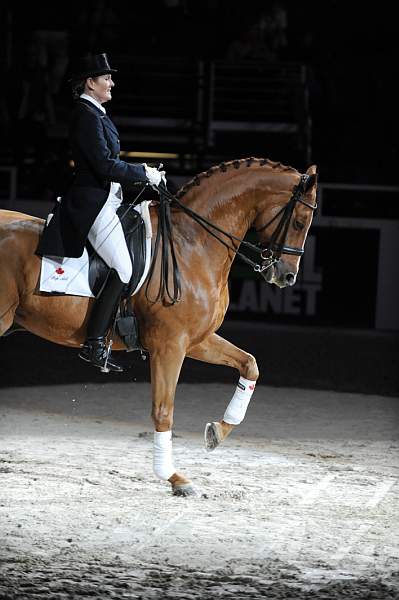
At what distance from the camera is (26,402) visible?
959 cm

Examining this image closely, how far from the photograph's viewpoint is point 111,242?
647 centimetres

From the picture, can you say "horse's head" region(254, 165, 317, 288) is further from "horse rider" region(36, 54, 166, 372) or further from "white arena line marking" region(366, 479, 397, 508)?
"white arena line marking" region(366, 479, 397, 508)

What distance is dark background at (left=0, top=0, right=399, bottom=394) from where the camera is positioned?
15695 mm

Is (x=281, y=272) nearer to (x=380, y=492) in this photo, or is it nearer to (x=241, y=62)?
(x=380, y=492)

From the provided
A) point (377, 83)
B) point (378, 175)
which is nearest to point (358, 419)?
point (378, 175)

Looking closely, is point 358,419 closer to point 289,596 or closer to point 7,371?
point 7,371

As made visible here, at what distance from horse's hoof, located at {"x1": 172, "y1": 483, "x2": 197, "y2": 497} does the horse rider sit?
0.92 m

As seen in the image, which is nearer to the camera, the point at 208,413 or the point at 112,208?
the point at 112,208

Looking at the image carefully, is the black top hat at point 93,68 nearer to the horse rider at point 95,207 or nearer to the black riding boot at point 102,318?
the horse rider at point 95,207

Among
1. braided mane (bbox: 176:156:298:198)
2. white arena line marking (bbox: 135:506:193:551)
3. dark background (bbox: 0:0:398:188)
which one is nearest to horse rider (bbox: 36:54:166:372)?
braided mane (bbox: 176:156:298:198)

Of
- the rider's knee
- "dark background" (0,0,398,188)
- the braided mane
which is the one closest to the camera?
the rider's knee

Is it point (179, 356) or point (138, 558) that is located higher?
point (179, 356)

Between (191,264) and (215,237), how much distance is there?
0.22 m

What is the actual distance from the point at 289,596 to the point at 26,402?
512cm
